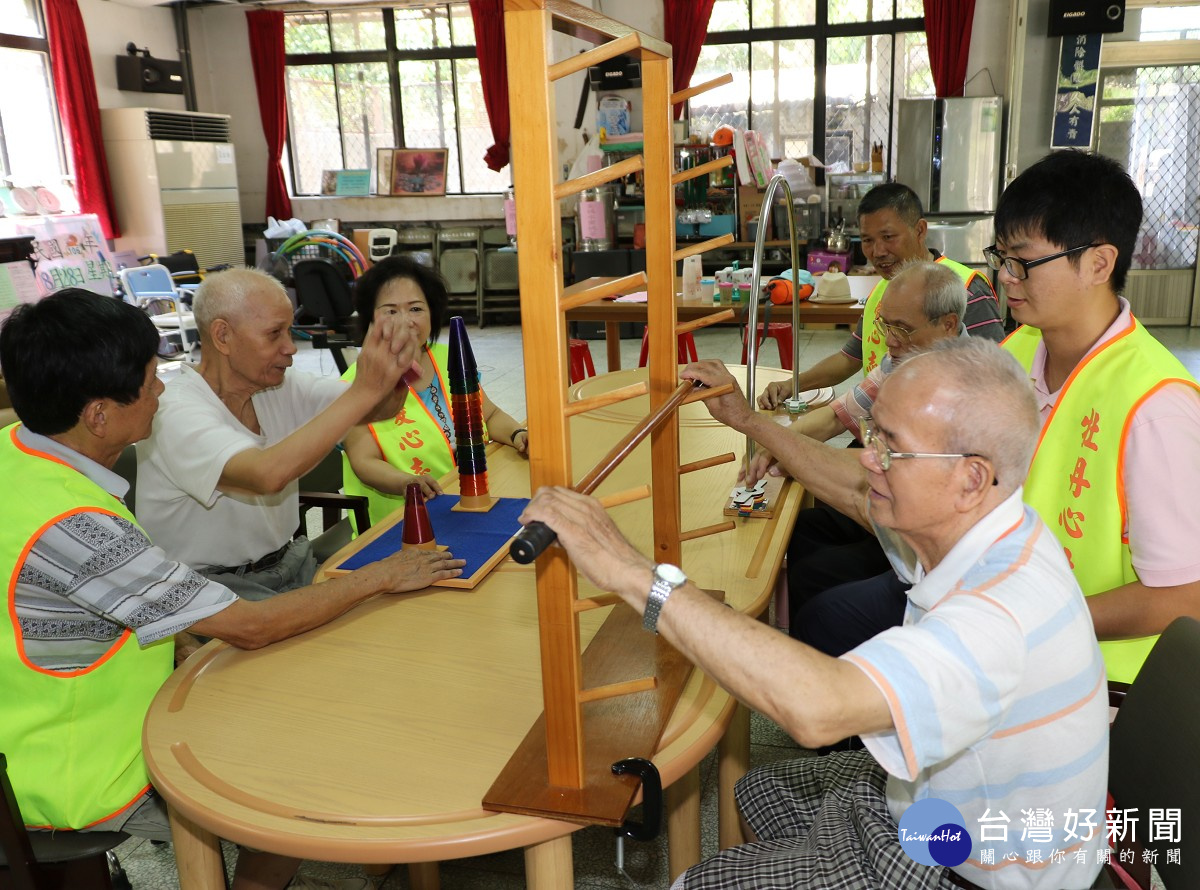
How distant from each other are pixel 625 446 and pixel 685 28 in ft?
29.1

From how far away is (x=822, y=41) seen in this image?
30.0 feet

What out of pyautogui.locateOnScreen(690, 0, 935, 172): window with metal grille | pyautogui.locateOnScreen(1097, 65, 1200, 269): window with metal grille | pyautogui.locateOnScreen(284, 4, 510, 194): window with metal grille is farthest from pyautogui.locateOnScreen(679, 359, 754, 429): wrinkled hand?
pyautogui.locateOnScreen(284, 4, 510, 194): window with metal grille

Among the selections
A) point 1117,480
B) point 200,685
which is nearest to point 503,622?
point 200,685

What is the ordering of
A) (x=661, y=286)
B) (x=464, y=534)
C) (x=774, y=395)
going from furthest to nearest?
(x=774, y=395) → (x=464, y=534) → (x=661, y=286)

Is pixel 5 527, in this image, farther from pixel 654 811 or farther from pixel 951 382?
pixel 951 382

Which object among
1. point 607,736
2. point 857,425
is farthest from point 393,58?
point 607,736

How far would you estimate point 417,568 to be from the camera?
1.81 meters

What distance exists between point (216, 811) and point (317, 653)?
0.41 metres

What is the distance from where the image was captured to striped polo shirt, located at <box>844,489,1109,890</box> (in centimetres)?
99

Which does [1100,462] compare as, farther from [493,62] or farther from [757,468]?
[493,62]

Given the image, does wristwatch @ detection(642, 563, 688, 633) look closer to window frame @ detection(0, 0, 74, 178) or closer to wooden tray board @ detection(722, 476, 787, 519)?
wooden tray board @ detection(722, 476, 787, 519)

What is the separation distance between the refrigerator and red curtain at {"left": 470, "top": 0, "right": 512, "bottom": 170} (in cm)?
390

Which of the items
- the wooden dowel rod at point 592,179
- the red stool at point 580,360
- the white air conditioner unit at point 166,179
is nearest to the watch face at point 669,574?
the wooden dowel rod at point 592,179

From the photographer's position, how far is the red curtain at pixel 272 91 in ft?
33.4
